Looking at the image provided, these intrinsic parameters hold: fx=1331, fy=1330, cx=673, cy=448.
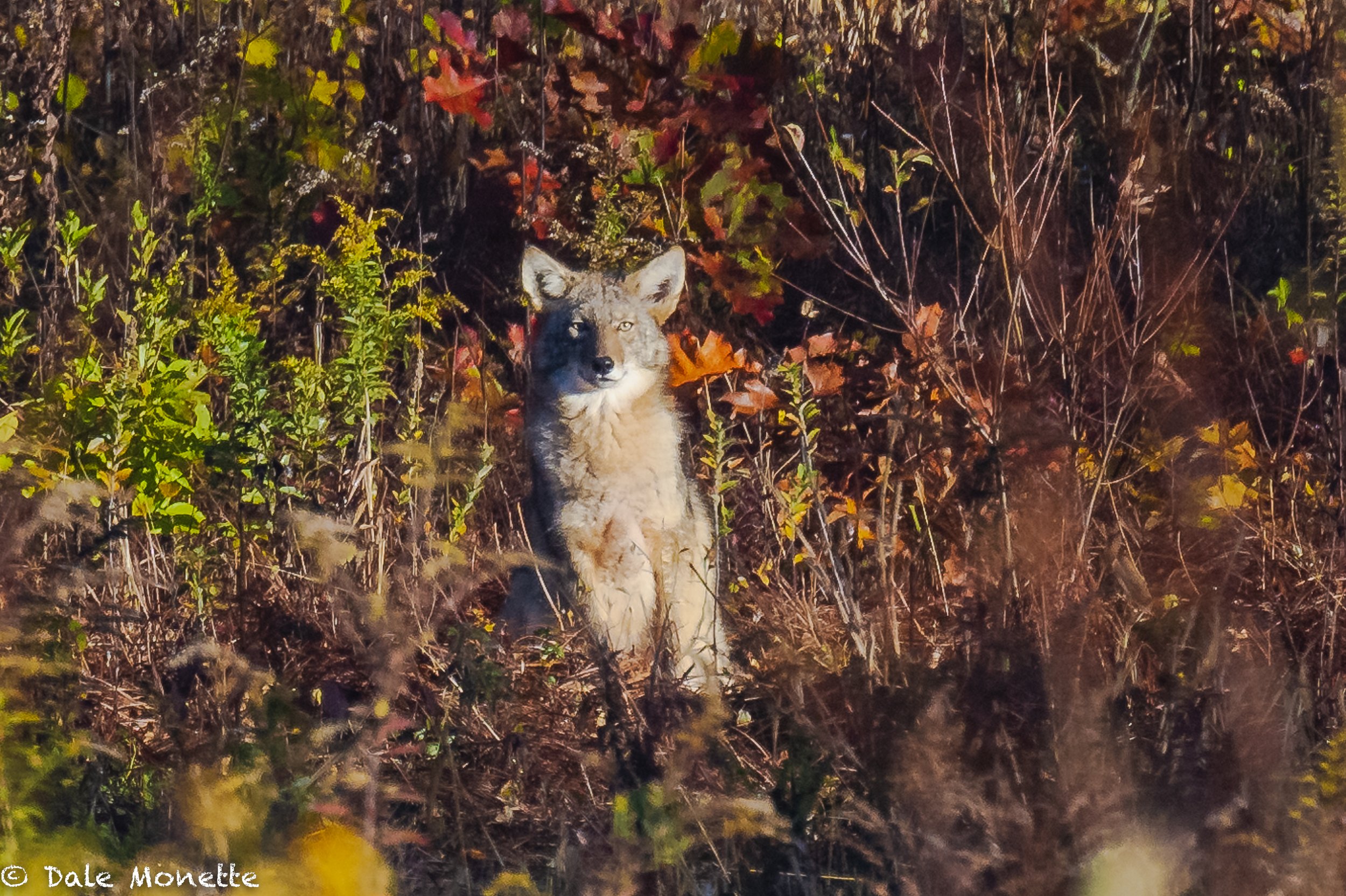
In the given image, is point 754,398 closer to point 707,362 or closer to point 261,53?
point 707,362

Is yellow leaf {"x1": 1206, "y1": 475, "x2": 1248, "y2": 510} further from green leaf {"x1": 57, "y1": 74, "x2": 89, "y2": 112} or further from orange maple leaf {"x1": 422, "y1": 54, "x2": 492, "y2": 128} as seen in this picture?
green leaf {"x1": 57, "y1": 74, "x2": 89, "y2": 112}

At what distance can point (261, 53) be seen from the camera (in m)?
5.30

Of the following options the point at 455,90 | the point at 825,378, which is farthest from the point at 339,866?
the point at 455,90

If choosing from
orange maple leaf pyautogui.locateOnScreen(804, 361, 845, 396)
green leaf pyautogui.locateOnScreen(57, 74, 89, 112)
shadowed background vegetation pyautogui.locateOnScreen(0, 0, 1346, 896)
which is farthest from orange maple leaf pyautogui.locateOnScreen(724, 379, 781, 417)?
green leaf pyautogui.locateOnScreen(57, 74, 89, 112)

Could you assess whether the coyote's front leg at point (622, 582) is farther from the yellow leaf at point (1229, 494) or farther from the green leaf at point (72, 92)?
the green leaf at point (72, 92)

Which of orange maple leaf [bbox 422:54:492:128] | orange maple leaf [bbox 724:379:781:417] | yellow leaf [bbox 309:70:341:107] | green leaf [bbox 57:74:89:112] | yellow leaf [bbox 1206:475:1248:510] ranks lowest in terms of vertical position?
yellow leaf [bbox 1206:475:1248:510]

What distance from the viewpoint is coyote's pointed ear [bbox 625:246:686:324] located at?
4.66 m

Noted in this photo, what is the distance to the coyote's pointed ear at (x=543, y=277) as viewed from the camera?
15.5 ft

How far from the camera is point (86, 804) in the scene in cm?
306

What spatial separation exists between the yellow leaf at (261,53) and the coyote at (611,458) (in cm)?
153

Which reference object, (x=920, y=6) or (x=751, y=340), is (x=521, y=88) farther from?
(x=920, y=6)

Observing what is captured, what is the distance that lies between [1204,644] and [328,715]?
222 centimetres

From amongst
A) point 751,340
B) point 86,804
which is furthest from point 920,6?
point 86,804

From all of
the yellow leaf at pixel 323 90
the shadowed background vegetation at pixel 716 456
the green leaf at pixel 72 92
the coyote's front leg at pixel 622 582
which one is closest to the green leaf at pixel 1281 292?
the shadowed background vegetation at pixel 716 456
